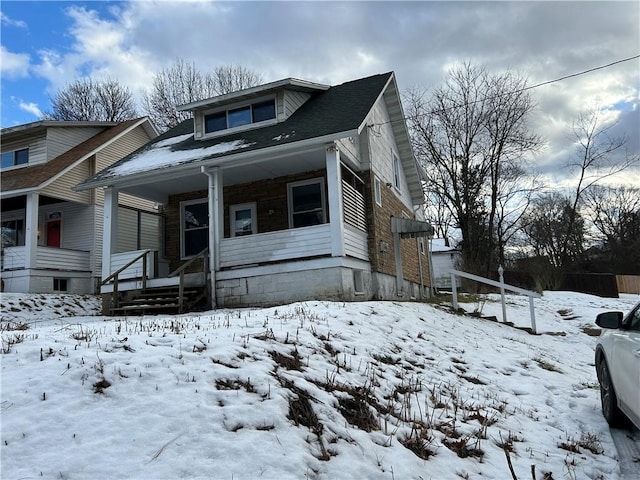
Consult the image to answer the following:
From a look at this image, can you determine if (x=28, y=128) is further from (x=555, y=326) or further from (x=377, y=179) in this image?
(x=555, y=326)

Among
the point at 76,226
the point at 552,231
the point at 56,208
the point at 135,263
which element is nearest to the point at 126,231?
the point at 76,226

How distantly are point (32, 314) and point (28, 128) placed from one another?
940cm

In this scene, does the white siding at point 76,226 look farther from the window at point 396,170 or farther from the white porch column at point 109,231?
the window at point 396,170

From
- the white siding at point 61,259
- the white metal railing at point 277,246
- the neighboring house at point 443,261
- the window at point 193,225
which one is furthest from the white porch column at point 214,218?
the neighboring house at point 443,261

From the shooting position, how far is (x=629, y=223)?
1587 inches

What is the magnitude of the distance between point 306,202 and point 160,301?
4.81 m

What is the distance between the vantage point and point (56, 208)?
18.9 m

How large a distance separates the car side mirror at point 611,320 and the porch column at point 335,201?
6.16 metres

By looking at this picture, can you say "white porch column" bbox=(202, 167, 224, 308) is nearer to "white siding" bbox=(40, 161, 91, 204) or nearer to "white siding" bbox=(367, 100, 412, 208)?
"white siding" bbox=(367, 100, 412, 208)

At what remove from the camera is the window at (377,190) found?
42.4ft

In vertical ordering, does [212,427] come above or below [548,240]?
below

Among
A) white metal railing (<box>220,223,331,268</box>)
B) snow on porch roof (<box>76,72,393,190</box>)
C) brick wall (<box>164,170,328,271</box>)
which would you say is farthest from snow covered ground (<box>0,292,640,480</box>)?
brick wall (<box>164,170,328,271</box>)

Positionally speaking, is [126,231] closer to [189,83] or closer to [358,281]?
[358,281]

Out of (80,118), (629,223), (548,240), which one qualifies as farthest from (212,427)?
(629,223)
